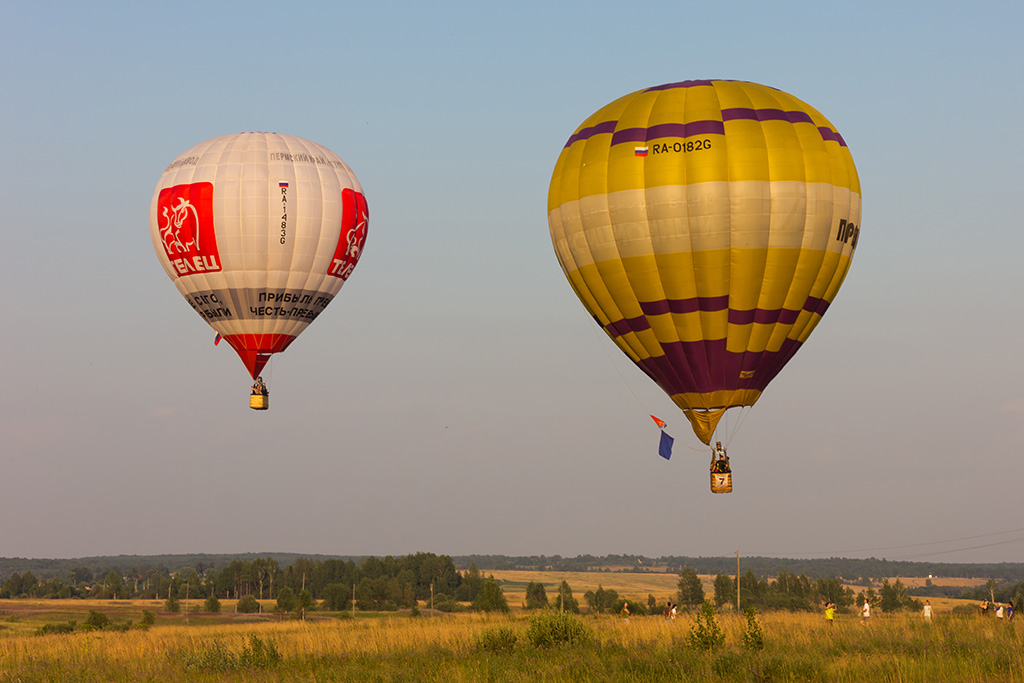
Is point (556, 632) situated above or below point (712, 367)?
below

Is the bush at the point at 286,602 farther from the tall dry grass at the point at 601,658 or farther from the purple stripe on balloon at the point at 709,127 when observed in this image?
the purple stripe on balloon at the point at 709,127

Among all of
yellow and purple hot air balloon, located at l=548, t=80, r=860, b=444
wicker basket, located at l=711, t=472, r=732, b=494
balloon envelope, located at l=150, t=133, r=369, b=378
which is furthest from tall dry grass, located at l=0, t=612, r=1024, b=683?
balloon envelope, located at l=150, t=133, r=369, b=378

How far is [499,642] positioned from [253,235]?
17150 millimetres


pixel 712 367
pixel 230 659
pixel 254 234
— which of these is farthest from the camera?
pixel 254 234

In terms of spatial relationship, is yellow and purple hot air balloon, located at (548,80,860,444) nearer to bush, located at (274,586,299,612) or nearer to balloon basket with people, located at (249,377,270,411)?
balloon basket with people, located at (249,377,270,411)

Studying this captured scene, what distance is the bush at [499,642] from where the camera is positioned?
25.5m

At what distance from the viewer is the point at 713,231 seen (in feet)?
86.6

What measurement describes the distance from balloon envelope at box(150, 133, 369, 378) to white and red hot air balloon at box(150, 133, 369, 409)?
0.04 meters

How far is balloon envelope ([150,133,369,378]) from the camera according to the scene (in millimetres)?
35094

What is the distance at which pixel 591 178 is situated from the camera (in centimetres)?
2794

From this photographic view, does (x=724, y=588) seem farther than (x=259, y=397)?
Yes

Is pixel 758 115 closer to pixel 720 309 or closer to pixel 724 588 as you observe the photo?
pixel 720 309

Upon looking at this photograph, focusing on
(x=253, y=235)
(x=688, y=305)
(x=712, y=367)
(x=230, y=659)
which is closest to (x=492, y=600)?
(x=253, y=235)

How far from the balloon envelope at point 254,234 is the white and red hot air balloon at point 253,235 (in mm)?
35
